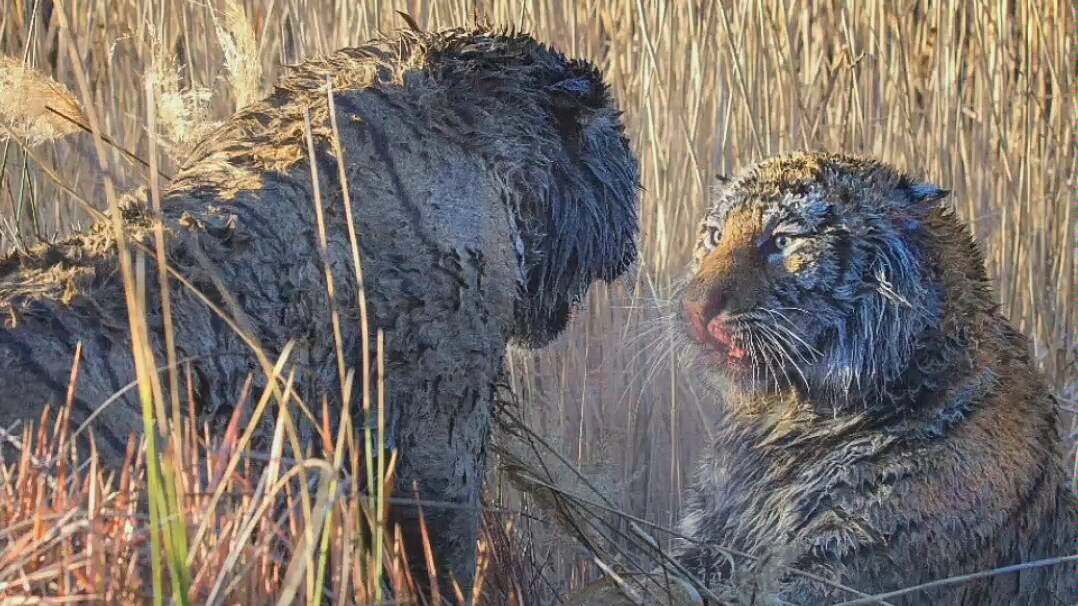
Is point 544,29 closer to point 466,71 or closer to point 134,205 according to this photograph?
point 466,71

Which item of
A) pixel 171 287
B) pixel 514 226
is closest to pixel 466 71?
pixel 514 226

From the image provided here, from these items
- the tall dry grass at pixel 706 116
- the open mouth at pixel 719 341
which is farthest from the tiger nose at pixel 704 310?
the tall dry grass at pixel 706 116

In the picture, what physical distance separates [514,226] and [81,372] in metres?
0.99

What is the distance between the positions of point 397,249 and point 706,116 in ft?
9.44

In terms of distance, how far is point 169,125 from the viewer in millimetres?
2785

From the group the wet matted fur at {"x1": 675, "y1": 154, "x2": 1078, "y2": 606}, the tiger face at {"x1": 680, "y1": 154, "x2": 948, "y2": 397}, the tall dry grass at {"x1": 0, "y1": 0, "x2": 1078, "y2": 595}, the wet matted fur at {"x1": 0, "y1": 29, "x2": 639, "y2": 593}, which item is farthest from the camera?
the tall dry grass at {"x1": 0, "y1": 0, "x2": 1078, "y2": 595}

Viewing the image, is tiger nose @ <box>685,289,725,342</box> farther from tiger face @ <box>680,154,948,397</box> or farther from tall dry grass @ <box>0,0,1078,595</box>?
tall dry grass @ <box>0,0,1078,595</box>

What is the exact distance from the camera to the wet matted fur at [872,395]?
3451mm

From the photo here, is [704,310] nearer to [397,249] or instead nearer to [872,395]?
[872,395]

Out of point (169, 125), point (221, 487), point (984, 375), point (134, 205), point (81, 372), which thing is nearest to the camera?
point (221, 487)

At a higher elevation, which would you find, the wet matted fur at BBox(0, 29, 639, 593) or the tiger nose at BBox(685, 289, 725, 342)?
the wet matted fur at BBox(0, 29, 639, 593)

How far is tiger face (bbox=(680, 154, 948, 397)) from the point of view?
361 cm

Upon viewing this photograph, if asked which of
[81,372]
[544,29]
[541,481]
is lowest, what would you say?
[541,481]

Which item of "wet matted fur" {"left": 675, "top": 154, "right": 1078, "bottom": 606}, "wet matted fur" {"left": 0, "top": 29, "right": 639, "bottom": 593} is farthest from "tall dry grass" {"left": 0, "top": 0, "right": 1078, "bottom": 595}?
"wet matted fur" {"left": 0, "top": 29, "right": 639, "bottom": 593}
